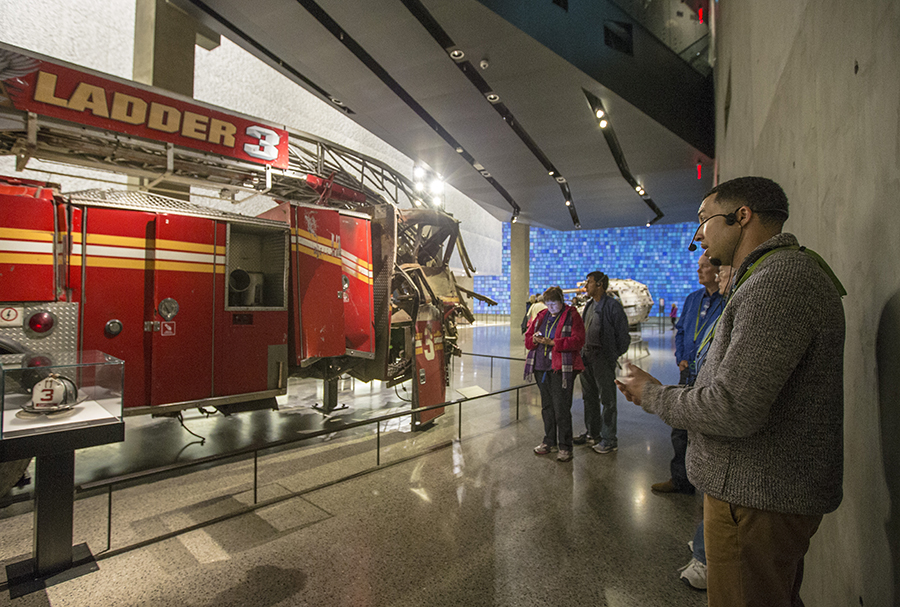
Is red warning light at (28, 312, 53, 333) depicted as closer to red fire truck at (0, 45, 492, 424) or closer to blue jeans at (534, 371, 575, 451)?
red fire truck at (0, 45, 492, 424)

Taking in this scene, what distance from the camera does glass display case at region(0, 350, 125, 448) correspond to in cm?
204

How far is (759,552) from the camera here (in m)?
1.37

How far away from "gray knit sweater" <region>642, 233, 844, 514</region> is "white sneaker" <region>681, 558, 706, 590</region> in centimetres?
169

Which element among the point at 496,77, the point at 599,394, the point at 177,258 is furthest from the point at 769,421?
the point at 496,77

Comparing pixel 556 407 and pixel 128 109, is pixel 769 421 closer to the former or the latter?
pixel 556 407

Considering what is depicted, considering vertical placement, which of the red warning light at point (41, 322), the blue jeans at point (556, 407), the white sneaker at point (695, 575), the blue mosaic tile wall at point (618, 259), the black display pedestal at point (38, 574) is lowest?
the black display pedestal at point (38, 574)

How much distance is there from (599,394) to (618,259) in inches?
941

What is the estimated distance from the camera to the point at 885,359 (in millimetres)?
1429

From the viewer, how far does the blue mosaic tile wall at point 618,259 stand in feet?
85.1

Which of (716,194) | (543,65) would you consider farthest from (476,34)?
(716,194)

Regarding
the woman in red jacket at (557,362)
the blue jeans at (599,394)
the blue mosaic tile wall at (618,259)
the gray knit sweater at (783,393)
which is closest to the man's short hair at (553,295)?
the woman in red jacket at (557,362)

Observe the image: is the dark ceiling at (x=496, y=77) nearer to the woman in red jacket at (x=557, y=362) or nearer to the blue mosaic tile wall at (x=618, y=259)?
the woman in red jacket at (x=557, y=362)

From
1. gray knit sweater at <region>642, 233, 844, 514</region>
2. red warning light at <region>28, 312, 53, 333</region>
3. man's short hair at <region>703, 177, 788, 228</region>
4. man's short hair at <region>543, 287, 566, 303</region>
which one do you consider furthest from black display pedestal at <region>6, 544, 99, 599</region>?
man's short hair at <region>543, 287, 566, 303</region>

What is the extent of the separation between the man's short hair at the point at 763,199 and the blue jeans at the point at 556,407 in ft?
11.0
